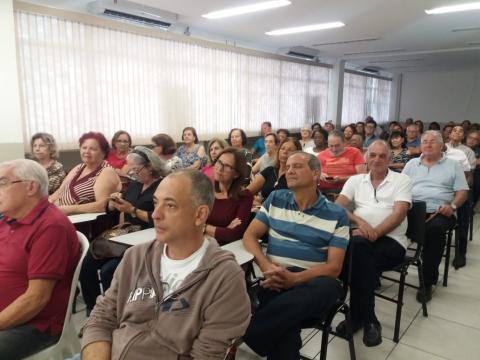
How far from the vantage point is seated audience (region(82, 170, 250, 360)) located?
3.76 ft

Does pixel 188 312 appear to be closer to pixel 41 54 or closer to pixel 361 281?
pixel 361 281

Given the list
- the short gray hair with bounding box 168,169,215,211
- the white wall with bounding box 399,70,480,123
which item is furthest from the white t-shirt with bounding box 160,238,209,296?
the white wall with bounding box 399,70,480,123

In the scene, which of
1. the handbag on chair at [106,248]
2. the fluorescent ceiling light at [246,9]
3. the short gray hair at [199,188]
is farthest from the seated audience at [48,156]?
the fluorescent ceiling light at [246,9]

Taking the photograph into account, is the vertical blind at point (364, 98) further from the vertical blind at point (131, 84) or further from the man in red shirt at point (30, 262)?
the man in red shirt at point (30, 262)

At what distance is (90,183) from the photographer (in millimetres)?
2816

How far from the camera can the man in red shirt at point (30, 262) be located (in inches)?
55.4

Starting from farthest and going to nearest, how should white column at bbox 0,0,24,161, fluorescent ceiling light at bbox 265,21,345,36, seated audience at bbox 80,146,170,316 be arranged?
fluorescent ceiling light at bbox 265,21,345,36
white column at bbox 0,0,24,161
seated audience at bbox 80,146,170,316

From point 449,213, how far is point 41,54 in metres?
4.69

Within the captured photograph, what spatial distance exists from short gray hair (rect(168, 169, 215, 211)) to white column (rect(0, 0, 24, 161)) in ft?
11.7

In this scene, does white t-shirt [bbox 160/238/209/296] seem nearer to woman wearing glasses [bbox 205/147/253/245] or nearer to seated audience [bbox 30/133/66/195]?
woman wearing glasses [bbox 205/147/253/245]

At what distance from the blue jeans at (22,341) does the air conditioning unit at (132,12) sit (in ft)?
14.0

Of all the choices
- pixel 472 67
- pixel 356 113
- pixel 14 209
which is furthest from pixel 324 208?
pixel 472 67

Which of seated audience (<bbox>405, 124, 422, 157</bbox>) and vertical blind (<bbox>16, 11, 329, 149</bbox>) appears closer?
vertical blind (<bbox>16, 11, 329, 149</bbox>)

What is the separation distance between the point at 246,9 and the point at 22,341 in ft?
15.2
